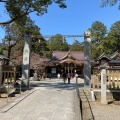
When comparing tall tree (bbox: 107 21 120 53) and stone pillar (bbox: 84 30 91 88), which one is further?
tall tree (bbox: 107 21 120 53)

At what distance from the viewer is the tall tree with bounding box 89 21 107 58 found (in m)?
42.1

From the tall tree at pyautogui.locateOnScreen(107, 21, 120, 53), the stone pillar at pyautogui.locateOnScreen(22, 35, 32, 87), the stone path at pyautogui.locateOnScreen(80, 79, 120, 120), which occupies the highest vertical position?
the tall tree at pyautogui.locateOnScreen(107, 21, 120, 53)

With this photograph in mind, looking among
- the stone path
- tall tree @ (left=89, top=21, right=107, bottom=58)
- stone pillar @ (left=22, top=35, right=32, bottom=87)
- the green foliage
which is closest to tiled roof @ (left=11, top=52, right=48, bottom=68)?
tall tree @ (left=89, top=21, right=107, bottom=58)

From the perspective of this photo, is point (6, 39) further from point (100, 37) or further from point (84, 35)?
point (100, 37)

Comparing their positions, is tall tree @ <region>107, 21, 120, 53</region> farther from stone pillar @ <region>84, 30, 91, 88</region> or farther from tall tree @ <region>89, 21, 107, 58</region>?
stone pillar @ <region>84, 30, 91, 88</region>

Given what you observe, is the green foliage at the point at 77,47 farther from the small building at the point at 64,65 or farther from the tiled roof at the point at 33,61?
the tiled roof at the point at 33,61

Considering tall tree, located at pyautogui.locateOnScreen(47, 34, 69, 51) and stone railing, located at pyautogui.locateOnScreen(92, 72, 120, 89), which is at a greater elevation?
tall tree, located at pyautogui.locateOnScreen(47, 34, 69, 51)

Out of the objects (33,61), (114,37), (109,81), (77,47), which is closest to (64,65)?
(33,61)

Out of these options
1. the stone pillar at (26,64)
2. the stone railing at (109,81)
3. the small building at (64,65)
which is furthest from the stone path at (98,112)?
the small building at (64,65)

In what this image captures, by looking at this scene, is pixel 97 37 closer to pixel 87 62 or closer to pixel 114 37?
pixel 114 37

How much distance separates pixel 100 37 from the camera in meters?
42.9

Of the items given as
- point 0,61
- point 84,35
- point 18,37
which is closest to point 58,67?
point 18,37

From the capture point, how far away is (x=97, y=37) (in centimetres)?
4291

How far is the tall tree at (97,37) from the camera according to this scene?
138 ft
